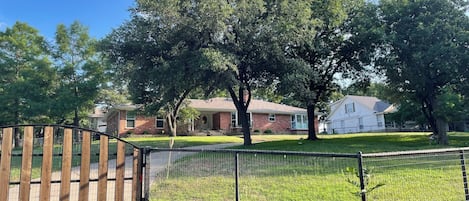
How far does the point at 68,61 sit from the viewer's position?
26.5 metres

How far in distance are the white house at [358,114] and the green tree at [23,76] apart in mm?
35445

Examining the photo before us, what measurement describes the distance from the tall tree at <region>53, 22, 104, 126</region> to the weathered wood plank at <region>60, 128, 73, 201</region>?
21.4 m

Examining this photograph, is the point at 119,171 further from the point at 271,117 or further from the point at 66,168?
the point at 271,117

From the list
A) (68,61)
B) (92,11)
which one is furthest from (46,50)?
(92,11)

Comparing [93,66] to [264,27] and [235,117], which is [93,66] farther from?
[264,27]

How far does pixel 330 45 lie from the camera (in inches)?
725

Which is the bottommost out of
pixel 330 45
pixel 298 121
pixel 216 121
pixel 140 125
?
pixel 140 125

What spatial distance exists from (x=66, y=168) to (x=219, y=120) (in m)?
27.8

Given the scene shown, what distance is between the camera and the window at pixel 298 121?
35656 millimetres

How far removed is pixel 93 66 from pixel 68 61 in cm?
255

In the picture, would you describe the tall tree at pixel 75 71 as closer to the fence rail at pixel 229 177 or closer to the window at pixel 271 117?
the window at pixel 271 117

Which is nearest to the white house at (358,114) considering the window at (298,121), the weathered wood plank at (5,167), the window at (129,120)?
the window at (298,121)

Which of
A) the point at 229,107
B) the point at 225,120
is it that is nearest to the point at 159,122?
the point at 225,120

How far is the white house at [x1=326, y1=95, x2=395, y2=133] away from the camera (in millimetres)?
40750
